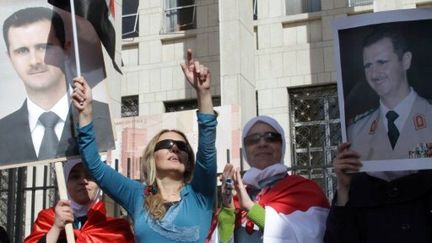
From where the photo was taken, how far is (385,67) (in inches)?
154

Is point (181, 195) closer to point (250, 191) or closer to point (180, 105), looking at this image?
point (250, 191)

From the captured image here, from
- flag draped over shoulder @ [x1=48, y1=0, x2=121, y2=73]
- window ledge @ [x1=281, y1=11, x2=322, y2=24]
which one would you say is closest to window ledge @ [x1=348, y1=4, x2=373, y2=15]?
window ledge @ [x1=281, y1=11, x2=322, y2=24]

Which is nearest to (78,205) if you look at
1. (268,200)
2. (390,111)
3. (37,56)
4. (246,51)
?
(37,56)

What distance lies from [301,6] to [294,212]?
10.7m

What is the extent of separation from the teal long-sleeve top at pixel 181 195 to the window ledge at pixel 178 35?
421 inches

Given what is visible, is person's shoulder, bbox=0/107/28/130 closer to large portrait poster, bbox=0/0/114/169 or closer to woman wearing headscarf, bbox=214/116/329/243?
large portrait poster, bbox=0/0/114/169

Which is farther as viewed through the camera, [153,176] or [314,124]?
[314,124]

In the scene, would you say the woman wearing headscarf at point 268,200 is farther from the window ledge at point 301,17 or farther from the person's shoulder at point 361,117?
the window ledge at point 301,17

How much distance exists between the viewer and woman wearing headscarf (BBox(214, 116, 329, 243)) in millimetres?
4180

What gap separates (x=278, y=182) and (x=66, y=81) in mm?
1580

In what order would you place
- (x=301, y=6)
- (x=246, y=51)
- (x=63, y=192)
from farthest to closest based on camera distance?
(x=301, y=6) < (x=246, y=51) < (x=63, y=192)

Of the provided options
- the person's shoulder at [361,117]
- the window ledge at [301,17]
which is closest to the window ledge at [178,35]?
the window ledge at [301,17]

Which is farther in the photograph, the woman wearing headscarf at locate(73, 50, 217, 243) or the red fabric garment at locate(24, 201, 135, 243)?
the red fabric garment at locate(24, 201, 135, 243)

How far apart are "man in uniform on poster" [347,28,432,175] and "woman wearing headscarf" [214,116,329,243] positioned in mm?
657
